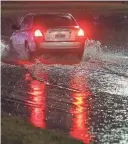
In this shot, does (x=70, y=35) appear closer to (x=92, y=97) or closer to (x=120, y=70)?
(x=120, y=70)

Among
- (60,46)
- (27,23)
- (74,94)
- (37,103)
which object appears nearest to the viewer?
(37,103)

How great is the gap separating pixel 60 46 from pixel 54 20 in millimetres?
939

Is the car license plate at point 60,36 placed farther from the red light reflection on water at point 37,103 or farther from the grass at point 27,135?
the grass at point 27,135

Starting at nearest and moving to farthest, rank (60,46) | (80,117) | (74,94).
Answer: (80,117), (74,94), (60,46)

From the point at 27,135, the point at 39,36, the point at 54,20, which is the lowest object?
the point at 27,135

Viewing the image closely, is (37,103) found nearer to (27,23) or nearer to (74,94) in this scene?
(74,94)

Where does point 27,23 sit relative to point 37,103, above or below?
above

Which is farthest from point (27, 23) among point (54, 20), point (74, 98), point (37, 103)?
point (37, 103)

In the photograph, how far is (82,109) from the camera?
962 centimetres

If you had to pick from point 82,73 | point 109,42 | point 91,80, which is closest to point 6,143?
point 91,80

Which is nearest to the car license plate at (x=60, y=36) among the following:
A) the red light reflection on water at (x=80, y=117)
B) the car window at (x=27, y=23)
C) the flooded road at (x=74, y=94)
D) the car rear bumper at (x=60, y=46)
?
the car rear bumper at (x=60, y=46)

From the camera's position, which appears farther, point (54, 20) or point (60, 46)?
point (54, 20)

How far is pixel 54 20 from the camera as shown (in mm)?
16375

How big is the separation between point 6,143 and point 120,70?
8190 mm
